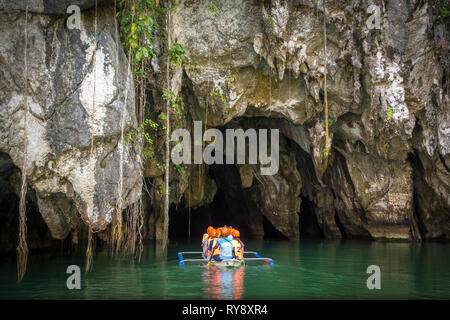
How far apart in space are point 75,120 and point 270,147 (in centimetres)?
954

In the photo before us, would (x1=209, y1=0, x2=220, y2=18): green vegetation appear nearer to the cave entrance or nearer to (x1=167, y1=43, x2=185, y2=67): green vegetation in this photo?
(x1=167, y1=43, x2=185, y2=67): green vegetation

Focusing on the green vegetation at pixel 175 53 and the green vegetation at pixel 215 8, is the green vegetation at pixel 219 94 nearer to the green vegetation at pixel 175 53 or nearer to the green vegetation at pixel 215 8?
the green vegetation at pixel 175 53

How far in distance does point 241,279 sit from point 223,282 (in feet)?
1.44

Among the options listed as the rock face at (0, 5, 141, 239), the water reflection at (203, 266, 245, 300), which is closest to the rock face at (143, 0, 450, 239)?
the rock face at (0, 5, 141, 239)

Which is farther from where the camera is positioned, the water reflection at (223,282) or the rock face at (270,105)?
the rock face at (270,105)

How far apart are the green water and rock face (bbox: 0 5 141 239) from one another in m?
1.51

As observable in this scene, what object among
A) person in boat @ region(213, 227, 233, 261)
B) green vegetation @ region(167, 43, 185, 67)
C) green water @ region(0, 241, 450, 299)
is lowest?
green water @ region(0, 241, 450, 299)

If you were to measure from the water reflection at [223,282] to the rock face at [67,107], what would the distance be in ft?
8.28

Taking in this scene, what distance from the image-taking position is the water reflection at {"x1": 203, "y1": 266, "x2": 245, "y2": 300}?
6.38 metres

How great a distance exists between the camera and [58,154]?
28.2 ft

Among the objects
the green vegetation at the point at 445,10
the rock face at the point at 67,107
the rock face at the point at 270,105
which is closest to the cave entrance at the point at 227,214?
the rock face at the point at 270,105

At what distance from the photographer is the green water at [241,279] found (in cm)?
655
